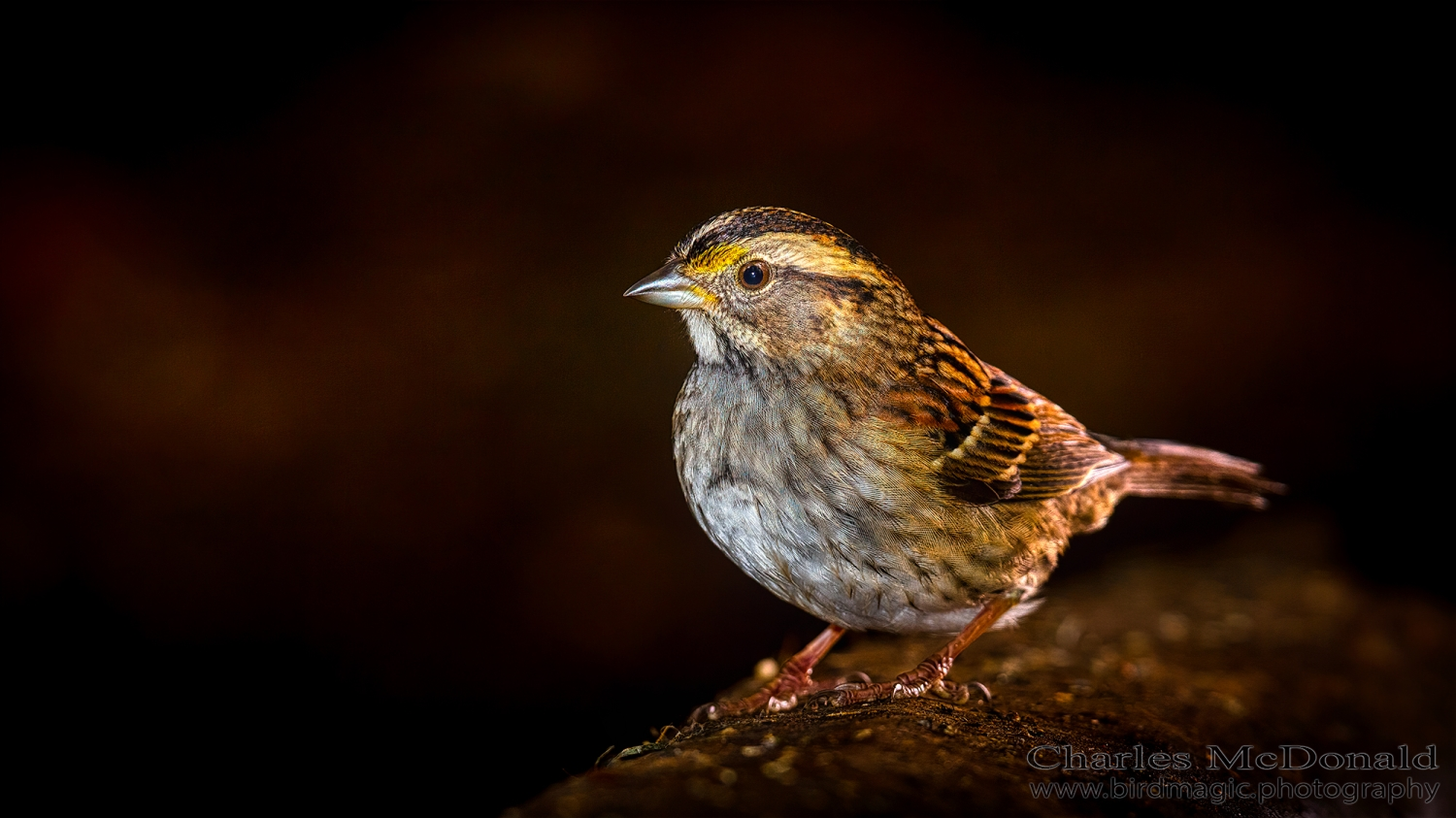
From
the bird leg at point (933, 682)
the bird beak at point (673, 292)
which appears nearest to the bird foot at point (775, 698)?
the bird leg at point (933, 682)

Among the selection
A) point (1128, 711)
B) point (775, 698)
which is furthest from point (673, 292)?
point (1128, 711)

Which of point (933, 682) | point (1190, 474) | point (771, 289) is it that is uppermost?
point (771, 289)

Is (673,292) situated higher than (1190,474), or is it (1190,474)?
(673,292)

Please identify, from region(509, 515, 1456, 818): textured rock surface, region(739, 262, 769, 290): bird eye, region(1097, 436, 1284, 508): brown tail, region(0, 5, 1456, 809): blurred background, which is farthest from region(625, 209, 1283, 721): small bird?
region(0, 5, 1456, 809): blurred background

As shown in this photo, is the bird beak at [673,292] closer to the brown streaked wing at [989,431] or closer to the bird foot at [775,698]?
the brown streaked wing at [989,431]

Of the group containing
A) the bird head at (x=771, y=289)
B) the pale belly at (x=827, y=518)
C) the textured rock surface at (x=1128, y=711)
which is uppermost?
the bird head at (x=771, y=289)

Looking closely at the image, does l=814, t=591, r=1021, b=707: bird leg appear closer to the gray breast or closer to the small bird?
the small bird

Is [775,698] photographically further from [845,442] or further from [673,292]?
[673,292]
